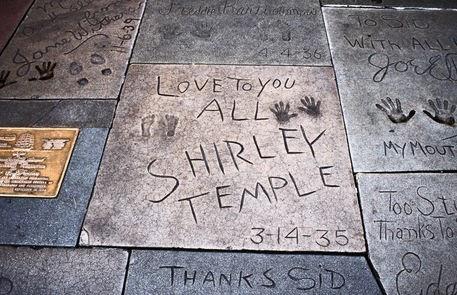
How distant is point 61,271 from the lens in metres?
2.43

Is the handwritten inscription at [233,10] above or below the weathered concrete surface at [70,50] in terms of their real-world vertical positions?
above

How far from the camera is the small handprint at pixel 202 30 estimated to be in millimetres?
3873

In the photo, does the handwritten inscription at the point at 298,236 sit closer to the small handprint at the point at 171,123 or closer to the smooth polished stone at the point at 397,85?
the smooth polished stone at the point at 397,85

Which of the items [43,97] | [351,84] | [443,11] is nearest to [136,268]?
[43,97]

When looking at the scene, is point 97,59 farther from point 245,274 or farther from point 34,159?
point 245,274

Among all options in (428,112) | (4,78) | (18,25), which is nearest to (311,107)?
(428,112)

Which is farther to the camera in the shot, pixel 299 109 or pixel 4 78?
pixel 4 78

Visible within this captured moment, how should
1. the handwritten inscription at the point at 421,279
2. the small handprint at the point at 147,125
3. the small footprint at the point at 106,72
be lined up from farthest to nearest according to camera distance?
Result: the small footprint at the point at 106,72, the small handprint at the point at 147,125, the handwritten inscription at the point at 421,279

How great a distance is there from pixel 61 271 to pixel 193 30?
Result: 7.59 ft

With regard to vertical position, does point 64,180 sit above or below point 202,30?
below

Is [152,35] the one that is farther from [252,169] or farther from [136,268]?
[136,268]

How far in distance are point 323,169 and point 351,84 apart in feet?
2.89

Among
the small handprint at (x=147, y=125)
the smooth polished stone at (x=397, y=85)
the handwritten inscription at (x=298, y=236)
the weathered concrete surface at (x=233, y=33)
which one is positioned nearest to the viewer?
the handwritten inscription at (x=298, y=236)

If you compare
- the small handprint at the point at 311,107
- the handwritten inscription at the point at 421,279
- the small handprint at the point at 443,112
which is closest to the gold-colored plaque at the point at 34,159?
the small handprint at the point at 311,107
